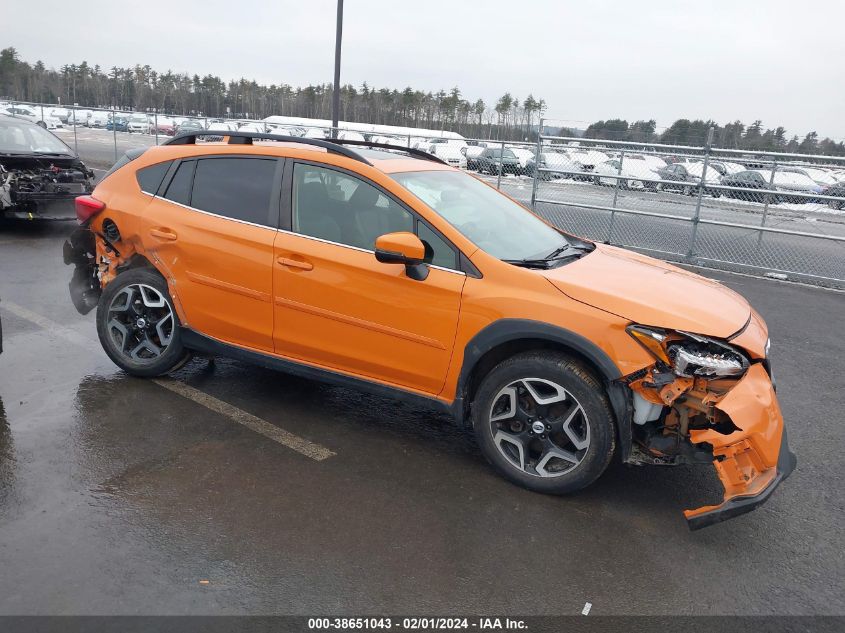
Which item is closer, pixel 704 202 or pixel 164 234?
pixel 164 234

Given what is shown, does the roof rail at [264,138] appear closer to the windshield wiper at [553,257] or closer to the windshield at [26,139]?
the windshield wiper at [553,257]

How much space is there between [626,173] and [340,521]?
993cm

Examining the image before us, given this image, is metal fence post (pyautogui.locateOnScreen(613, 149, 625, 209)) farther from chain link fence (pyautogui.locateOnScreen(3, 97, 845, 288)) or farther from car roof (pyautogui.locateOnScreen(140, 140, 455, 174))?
car roof (pyautogui.locateOnScreen(140, 140, 455, 174))

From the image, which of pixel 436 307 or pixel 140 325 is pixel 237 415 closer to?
pixel 140 325

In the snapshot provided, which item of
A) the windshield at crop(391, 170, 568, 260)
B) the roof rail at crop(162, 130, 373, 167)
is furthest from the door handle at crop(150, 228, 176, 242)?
the windshield at crop(391, 170, 568, 260)

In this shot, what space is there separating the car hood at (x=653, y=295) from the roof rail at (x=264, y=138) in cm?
146

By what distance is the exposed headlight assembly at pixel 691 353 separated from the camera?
3232mm

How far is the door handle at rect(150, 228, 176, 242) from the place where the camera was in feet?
14.9

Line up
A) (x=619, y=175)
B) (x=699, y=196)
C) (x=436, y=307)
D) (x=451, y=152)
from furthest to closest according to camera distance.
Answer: (x=451, y=152), (x=619, y=175), (x=699, y=196), (x=436, y=307)

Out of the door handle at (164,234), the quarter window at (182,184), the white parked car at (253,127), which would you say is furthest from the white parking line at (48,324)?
the white parked car at (253,127)

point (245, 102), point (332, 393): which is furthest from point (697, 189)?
point (245, 102)

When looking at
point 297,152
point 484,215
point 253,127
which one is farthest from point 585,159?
point 253,127

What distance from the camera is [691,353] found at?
3289 millimetres

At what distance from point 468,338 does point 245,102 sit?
266ft
